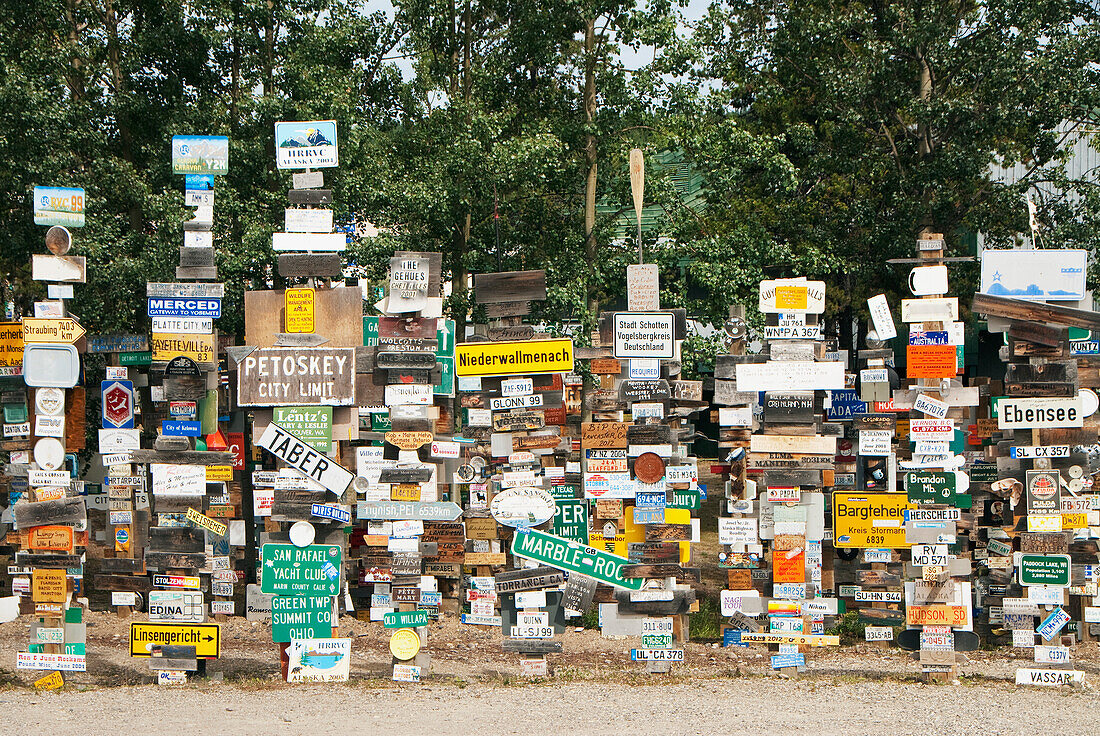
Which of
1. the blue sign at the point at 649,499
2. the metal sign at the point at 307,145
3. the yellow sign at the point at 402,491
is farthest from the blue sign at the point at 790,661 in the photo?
the metal sign at the point at 307,145

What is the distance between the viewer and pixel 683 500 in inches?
374

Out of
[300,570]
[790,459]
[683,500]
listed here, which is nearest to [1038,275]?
[790,459]

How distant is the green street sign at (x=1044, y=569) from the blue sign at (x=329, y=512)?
6.07 metres

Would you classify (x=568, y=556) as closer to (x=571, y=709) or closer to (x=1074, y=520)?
(x=571, y=709)

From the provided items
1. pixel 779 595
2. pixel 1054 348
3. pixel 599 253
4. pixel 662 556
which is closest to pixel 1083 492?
pixel 1054 348

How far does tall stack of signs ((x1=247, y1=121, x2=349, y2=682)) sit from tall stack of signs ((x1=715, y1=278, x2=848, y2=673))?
11.7 ft

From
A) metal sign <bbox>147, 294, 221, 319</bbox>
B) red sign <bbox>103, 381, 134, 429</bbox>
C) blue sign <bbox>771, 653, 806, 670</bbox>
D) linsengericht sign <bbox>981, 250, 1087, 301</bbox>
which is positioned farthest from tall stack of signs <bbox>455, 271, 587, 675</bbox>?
red sign <bbox>103, 381, 134, 429</bbox>

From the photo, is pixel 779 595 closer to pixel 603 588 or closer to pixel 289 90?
pixel 603 588

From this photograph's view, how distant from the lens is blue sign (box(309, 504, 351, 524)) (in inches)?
352

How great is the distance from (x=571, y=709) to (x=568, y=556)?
1.43 meters

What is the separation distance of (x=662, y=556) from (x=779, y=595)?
1.15 meters

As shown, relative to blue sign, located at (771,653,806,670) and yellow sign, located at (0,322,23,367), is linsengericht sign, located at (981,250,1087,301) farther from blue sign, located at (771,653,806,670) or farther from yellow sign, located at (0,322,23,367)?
yellow sign, located at (0,322,23,367)

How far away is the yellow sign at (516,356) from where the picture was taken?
9375 mm

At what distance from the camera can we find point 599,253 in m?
15.1
